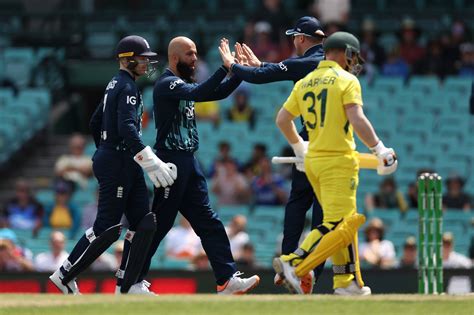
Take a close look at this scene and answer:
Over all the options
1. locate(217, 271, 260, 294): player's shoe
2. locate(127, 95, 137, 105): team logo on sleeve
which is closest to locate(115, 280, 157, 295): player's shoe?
locate(217, 271, 260, 294): player's shoe

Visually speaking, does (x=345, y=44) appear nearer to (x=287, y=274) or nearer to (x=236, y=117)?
(x=287, y=274)

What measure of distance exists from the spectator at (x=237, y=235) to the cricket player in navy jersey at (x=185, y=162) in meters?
4.65

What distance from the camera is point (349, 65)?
35.3 feet

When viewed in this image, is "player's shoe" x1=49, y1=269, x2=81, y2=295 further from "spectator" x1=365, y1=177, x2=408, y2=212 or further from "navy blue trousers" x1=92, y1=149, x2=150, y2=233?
"spectator" x1=365, y1=177, x2=408, y2=212

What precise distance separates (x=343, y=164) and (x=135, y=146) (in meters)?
1.75

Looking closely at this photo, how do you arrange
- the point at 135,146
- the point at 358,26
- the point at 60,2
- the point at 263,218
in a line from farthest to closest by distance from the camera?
the point at 60,2 < the point at 358,26 < the point at 263,218 < the point at 135,146

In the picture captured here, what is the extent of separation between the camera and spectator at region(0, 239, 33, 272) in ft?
51.5

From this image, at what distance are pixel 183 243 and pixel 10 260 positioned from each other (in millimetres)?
2202

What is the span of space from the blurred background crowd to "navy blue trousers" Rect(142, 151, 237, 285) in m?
4.27

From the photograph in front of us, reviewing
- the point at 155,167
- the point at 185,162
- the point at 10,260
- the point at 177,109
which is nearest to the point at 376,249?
the point at 10,260

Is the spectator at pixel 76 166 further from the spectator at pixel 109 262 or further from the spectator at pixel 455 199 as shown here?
the spectator at pixel 455 199

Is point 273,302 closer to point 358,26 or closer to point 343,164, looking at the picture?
point 343,164

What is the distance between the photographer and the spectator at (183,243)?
17031 mm

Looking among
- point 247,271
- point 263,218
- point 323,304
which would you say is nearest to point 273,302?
point 323,304
